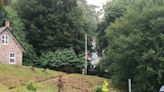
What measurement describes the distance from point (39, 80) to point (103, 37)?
18.9 metres

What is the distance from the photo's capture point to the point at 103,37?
64875mm

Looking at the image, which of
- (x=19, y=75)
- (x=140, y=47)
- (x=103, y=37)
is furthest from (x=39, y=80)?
(x=103, y=37)

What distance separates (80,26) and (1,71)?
1744 cm

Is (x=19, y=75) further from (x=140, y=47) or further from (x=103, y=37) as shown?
(x=103, y=37)

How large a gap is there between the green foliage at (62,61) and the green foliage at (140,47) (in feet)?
29.2

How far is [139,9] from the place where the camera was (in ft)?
163

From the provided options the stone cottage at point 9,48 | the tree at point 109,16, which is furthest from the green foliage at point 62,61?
the tree at point 109,16

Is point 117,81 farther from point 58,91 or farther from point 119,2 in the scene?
point 119,2

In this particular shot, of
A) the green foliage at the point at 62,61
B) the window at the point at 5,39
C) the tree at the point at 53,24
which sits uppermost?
the tree at the point at 53,24

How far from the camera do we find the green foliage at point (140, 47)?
4553 centimetres

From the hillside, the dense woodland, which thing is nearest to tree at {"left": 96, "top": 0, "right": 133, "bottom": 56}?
the dense woodland

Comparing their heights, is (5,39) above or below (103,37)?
below

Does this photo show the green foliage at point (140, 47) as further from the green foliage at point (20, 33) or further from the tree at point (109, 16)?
the tree at point (109, 16)

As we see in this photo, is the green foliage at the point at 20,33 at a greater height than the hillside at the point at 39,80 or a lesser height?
greater
